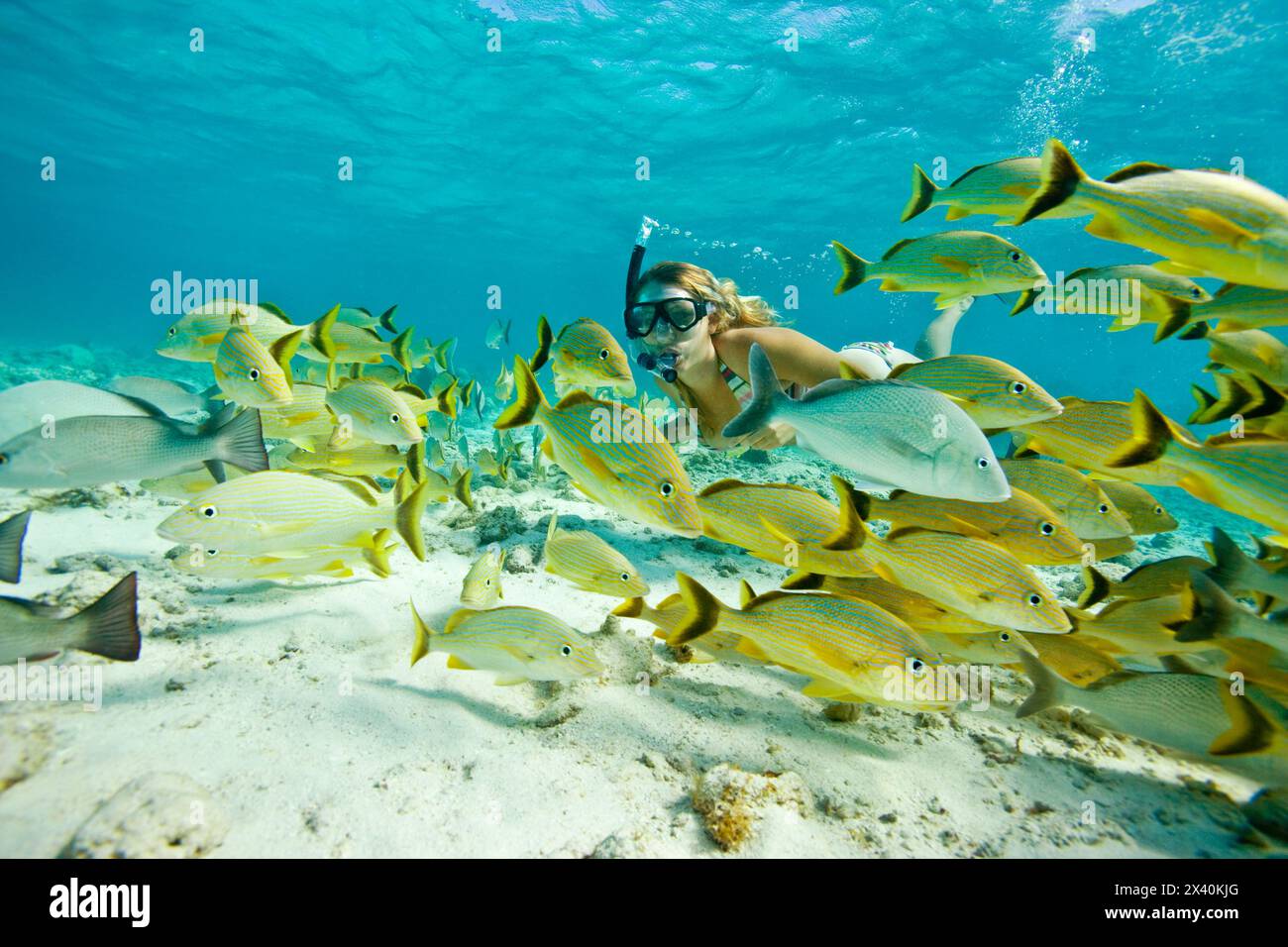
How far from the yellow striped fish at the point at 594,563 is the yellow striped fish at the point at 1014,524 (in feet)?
A: 4.68

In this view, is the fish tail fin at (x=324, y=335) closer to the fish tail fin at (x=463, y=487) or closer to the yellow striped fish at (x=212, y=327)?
the yellow striped fish at (x=212, y=327)

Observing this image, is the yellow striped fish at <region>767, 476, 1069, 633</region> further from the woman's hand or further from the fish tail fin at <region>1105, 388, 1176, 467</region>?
the woman's hand

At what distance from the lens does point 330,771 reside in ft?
8.05

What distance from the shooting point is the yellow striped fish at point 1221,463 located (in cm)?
195

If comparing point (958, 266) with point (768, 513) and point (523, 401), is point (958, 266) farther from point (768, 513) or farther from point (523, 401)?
point (523, 401)

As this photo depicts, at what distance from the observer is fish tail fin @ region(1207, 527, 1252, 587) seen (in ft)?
7.77

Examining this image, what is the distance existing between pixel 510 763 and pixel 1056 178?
3398 mm

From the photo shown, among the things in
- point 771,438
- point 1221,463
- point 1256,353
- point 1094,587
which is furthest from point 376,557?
point 1256,353

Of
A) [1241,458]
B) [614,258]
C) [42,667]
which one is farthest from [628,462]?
[614,258]

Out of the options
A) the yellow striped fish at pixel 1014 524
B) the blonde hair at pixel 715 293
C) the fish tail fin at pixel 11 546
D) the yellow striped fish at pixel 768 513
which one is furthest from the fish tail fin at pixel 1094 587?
the fish tail fin at pixel 11 546

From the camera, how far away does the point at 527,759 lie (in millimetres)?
2670
